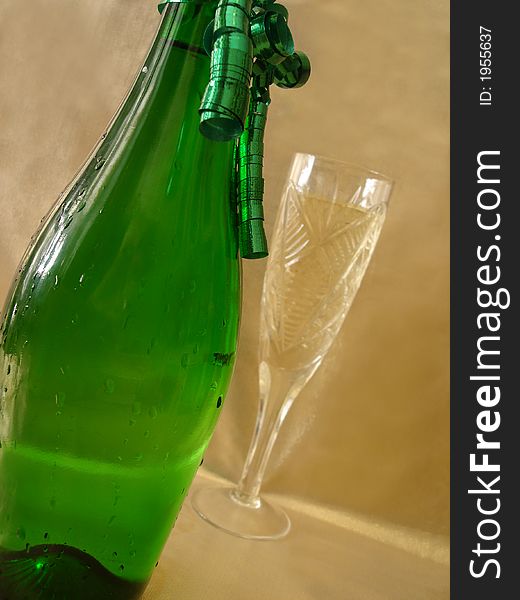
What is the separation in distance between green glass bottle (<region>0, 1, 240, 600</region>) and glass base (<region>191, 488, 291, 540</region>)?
0.17m

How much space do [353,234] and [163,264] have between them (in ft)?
0.74

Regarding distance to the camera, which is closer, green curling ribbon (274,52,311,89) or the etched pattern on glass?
green curling ribbon (274,52,311,89)

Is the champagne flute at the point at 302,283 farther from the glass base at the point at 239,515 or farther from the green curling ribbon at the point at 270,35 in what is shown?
the green curling ribbon at the point at 270,35

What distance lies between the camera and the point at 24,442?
0.27 m

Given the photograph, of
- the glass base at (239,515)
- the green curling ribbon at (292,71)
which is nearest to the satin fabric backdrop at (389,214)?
the glass base at (239,515)

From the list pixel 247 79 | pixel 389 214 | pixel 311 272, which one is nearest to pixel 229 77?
pixel 247 79

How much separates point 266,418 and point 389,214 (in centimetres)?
24

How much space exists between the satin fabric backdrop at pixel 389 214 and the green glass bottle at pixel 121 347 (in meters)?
0.35

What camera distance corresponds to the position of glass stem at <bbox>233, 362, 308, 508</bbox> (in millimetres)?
511

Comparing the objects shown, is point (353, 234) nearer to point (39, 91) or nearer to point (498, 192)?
point (498, 192)

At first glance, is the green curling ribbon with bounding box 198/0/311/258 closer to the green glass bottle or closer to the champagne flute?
the green glass bottle

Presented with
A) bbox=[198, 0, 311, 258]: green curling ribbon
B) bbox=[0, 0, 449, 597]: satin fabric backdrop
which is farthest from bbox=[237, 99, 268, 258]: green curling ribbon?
bbox=[0, 0, 449, 597]: satin fabric backdrop

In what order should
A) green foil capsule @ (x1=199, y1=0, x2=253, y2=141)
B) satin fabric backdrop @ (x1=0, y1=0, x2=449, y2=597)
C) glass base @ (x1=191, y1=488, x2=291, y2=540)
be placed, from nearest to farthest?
green foil capsule @ (x1=199, y1=0, x2=253, y2=141), glass base @ (x1=191, y1=488, x2=291, y2=540), satin fabric backdrop @ (x1=0, y1=0, x2=449, y2=597)

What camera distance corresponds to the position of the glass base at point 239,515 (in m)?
0.46
